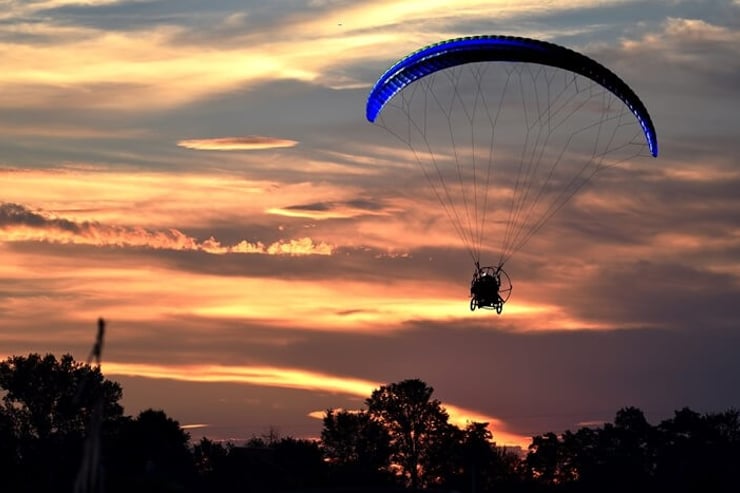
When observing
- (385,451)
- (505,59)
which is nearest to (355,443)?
(385,451)

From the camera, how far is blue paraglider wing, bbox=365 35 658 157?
257 feet

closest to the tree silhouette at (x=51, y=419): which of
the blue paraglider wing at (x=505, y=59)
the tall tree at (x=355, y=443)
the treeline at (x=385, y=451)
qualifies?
the treeline at (x=385, y=451)

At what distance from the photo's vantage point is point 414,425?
628 ft

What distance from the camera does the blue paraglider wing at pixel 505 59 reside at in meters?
78.4

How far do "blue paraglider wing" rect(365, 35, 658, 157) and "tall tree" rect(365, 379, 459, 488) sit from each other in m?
111

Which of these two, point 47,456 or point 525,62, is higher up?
point 525,62

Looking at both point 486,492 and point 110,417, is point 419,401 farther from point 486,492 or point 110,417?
point 110,417

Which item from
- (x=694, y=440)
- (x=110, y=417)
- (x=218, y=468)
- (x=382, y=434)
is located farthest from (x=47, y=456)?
(x=694, y=440)

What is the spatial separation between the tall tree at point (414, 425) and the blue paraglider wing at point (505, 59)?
11147 cm

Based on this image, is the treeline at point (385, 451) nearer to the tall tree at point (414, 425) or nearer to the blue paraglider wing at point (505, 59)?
the tall tree at point (414, 425)

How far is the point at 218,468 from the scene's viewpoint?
522 feet

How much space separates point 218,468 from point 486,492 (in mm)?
42432

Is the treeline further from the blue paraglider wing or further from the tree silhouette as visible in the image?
the blue paraglider wing

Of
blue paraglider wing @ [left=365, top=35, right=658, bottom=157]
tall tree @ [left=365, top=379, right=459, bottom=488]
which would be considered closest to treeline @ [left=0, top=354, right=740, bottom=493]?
tall tree @ [left=365, top=379, right=459, bottom=488]
